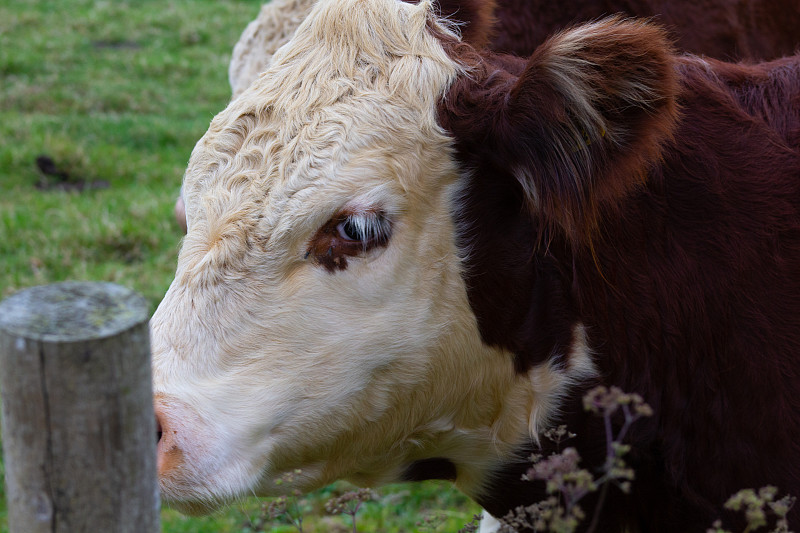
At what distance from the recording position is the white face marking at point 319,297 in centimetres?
208

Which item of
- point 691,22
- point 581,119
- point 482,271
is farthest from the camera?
point 691,22

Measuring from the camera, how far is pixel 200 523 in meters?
4.14

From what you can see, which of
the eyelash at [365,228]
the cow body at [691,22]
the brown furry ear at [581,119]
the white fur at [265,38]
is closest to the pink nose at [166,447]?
the eyelash at [365,228]

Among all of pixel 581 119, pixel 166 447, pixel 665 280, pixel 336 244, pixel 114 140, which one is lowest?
pixel 114 140

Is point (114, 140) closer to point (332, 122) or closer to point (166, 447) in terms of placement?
point (332, 122)

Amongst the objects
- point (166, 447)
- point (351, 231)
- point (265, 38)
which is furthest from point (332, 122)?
point (265, 38)

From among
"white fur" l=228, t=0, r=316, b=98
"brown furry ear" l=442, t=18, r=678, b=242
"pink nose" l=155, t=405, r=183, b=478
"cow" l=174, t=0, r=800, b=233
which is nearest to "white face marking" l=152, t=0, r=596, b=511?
"pink nose" l=155, t=405, r=183, b=478

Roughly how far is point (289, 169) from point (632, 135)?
30.6 inches

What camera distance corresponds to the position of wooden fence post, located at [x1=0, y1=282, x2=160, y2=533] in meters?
1.28

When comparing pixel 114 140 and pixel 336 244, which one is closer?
pixel 336 244

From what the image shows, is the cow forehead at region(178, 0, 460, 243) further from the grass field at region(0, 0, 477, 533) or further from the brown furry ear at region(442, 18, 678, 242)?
the grass field at region(0, 0, 477, 533)

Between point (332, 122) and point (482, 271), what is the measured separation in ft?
1.61

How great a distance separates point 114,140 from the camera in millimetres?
8266

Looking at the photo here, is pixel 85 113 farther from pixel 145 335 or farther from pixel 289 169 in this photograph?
pixel 145 335
